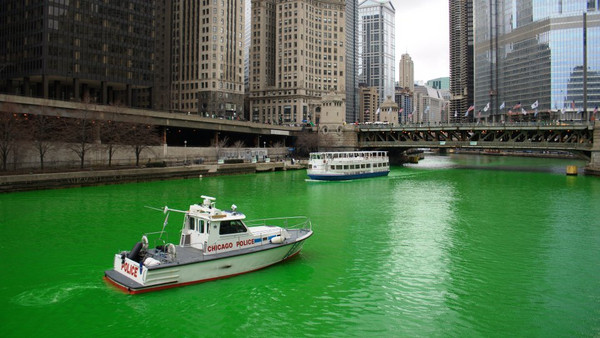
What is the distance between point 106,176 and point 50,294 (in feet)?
156

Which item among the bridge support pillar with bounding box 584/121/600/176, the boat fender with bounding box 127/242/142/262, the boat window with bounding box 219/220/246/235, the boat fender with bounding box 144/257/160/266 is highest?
the bridge support pillar with bounding box 584/121/600/176

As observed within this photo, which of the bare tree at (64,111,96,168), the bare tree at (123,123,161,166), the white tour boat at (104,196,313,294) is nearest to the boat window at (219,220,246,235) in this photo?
the white tour boat at (104,196,313,294)

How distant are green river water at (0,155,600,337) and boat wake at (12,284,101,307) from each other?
84 mm

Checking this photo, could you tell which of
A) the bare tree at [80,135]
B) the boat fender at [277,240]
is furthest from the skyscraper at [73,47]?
the boat fender at [277,240]

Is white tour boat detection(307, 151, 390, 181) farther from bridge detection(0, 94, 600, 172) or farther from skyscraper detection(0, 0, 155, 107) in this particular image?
skyscraper detection(0, 0, 155, 107)

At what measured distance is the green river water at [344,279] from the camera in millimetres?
19094

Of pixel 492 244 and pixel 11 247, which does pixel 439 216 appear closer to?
pixel 492 244

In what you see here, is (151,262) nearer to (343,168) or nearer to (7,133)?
(7,133)

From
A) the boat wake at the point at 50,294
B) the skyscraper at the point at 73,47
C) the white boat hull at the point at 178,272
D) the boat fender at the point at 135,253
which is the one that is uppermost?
the skyscraper at the point at 73,47

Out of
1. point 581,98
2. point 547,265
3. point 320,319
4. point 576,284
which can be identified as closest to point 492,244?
point 547,265

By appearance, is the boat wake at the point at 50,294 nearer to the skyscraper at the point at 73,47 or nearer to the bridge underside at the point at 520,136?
the skyscraper at the point at 73,47

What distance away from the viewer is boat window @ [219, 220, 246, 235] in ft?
79.1

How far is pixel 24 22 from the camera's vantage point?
10319 centimetres

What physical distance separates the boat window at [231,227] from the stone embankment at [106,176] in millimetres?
41982
